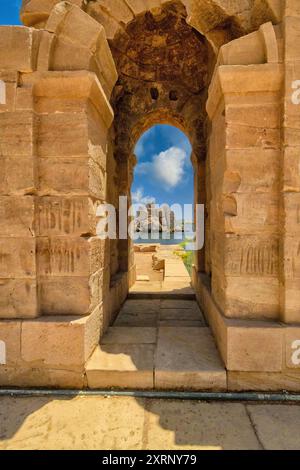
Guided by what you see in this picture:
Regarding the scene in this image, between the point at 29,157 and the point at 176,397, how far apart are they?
8.21ft

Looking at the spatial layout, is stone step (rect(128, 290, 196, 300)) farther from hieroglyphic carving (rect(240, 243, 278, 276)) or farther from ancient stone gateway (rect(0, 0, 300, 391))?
hieroglyphic carving (rect(240, 243, 278, 276))

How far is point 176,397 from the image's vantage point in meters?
2.17

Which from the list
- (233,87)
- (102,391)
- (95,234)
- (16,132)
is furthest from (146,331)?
(233,87)

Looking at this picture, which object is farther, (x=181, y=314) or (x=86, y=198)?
(x=181, y=314)

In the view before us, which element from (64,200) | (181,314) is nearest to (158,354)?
(181,314)

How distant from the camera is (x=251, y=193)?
7.77 feet

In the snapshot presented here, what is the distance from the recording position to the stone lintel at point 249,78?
227cm

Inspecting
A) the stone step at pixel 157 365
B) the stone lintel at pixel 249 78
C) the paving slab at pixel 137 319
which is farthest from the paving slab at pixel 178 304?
the stone lintel at pixel 249 78

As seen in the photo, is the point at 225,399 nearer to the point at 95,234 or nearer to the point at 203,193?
the point at 95,234

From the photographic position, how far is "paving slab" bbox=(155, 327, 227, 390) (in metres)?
2.25

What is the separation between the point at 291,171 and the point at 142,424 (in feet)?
7.91

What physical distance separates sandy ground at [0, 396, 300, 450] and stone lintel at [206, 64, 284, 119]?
8.90ft

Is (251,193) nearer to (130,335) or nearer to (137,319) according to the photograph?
(130,335)

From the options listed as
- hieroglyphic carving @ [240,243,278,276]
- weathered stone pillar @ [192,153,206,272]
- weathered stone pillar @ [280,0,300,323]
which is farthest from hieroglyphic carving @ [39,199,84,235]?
weathered stone pillar @ [192,153,206,272]
